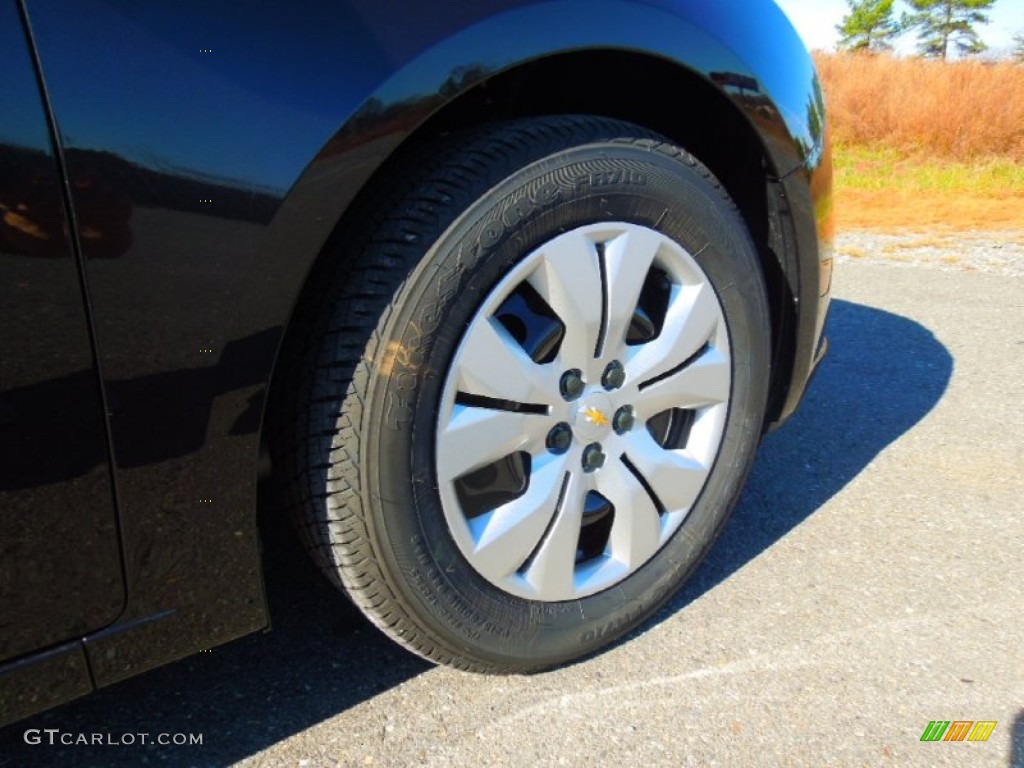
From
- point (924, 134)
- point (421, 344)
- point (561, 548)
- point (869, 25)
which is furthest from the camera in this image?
point (869, 25)

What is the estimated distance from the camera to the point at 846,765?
5.18 feet

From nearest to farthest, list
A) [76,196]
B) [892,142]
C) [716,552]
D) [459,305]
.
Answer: [76,196] → [459,305] → [716,552] → [892,142]

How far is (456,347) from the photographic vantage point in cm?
146

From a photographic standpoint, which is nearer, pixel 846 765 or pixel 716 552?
pixel 846 765

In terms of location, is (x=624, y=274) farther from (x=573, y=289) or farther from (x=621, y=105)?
(x=621, y=105)

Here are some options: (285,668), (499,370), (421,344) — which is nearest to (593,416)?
(499,370)

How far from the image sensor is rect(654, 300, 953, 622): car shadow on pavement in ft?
7.70

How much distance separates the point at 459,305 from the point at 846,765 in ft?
3.41

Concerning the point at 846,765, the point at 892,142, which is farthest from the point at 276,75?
the point at 892,142

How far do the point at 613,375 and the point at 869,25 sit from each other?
4779cm

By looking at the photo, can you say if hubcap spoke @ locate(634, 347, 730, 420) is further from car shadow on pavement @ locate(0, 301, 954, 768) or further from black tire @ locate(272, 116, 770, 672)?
car shadow on pavement @ locate(0, 301, 954, 768)

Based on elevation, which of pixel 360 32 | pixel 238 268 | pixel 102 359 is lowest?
pixel 102 359

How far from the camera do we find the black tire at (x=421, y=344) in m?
1.42

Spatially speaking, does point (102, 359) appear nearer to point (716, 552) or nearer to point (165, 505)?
point (165, 505)
